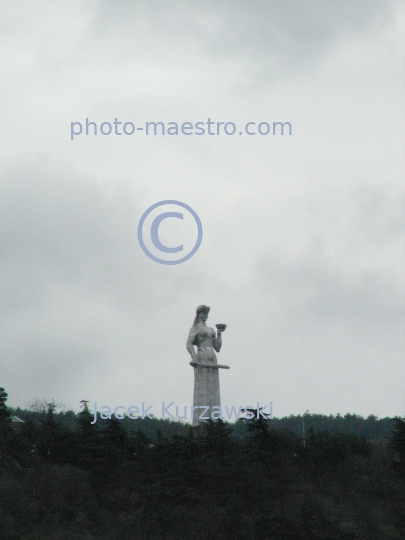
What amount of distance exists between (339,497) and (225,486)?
4.71m

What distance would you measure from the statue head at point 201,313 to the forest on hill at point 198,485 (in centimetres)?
455

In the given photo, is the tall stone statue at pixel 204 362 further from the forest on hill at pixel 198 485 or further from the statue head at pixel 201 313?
the forest on hill at pixel 198 485

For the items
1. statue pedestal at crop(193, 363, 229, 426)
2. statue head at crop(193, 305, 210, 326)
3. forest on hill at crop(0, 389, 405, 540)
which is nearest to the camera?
forest on hill at crop(0, 389, 405, 540)

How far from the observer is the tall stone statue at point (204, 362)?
126ft

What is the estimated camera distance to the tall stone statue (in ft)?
126

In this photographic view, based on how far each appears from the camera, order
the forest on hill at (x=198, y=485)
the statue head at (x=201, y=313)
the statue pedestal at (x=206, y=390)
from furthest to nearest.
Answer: the statue head at (x=201, y=313) → the statue pedestal at (x=206, y=390) → the forest on hill at (x=198, y=485)

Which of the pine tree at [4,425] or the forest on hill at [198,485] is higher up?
the pine tree at [4,425]

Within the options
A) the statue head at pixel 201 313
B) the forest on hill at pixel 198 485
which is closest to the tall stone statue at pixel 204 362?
the statue head at pixel 201 313

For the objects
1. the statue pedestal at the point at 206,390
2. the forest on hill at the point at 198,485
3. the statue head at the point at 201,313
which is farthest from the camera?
the statue head at the point at 201,313

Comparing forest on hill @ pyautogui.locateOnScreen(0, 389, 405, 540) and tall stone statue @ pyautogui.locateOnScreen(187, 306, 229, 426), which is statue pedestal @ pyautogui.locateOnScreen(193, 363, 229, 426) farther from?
forest on hill @ pyautogui.locateOnScreen(0, 389, 405, 540)

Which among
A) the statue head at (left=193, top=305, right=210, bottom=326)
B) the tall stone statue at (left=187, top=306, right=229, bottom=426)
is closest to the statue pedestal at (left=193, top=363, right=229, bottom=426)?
the tall stone statue at (left=187, top=306, right=229, bottom=426)

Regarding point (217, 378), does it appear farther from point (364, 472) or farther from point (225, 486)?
point (364, 472)

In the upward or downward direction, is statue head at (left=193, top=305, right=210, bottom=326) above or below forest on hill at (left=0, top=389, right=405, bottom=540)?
above

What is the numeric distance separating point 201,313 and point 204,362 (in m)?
2.19
